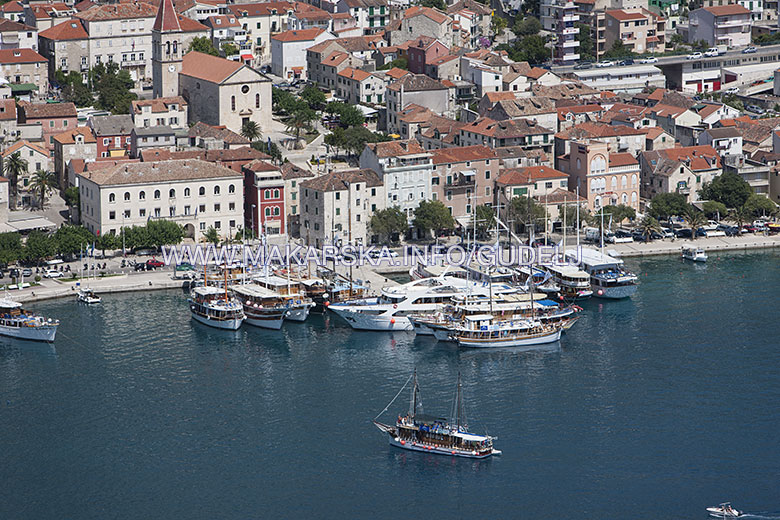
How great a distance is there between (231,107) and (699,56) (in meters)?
37.6

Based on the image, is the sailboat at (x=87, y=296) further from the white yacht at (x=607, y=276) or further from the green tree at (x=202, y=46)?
the green tree at (x=202, y=46)

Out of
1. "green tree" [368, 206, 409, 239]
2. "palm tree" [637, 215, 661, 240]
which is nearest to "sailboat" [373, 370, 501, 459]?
"green tree" [368, 206, 409, 239]

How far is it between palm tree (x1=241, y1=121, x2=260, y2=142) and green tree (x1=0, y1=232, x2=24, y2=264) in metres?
21.1

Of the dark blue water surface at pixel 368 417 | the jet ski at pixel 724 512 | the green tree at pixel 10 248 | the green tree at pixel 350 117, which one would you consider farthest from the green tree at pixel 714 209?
the jet ski at pixel 724 512

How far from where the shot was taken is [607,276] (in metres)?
78.9

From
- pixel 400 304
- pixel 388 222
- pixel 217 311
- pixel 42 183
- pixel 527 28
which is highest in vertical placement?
pixel 527 28

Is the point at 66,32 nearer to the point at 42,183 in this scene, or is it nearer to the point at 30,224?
the point at 42,183

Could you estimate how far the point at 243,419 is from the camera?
6225 cm

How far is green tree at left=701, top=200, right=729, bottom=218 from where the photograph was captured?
296ft

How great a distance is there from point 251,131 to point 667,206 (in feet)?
80.8

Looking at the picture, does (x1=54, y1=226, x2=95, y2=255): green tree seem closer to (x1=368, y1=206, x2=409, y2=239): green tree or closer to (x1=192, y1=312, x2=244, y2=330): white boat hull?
(x1=192, y1=312, x2=244, y2=330): white boat hull

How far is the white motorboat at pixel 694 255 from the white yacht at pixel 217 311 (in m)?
23.8

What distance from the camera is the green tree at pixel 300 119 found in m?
101

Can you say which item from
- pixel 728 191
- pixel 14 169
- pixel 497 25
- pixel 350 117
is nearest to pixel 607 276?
pixel 728 191
